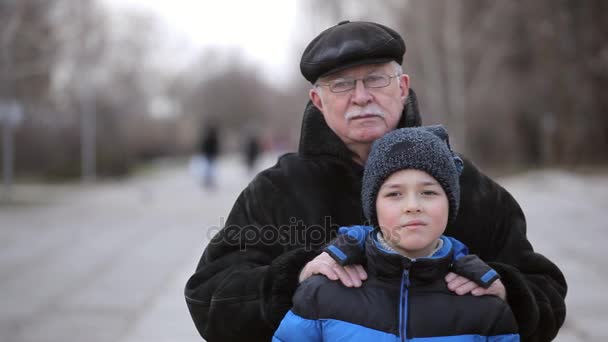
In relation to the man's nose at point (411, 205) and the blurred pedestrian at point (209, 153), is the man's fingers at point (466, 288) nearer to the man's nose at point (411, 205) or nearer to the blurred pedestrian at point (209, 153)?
the man's nose at point (411, 205)

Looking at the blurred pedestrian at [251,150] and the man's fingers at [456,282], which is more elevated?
the man's fingers at [456,282]

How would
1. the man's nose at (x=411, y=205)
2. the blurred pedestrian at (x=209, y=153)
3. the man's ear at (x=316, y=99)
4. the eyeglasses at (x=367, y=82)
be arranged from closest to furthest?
the man's nose at (x=411, y=205)
the eyeglasses at (x=367, y=82)
the man's ear at (x=316, y=99)
the blurred pedestrian at (x=209, y=153)

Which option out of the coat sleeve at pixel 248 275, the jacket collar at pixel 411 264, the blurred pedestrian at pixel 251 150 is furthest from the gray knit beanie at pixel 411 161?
the blurred pedestrian at pixel 251 150

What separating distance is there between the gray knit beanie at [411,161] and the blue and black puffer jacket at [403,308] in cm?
15

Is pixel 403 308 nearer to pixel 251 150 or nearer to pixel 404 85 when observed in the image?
pixel 404 85

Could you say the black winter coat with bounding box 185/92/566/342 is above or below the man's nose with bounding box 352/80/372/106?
below

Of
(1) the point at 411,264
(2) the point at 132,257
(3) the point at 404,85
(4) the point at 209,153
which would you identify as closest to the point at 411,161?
(1) the point at 411,264

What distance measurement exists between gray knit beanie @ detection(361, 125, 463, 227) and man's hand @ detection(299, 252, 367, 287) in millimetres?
163

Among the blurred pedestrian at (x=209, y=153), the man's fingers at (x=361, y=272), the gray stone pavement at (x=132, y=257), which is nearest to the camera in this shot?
the man's fingers at (x=361, y=272)

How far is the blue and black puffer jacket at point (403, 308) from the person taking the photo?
190cm

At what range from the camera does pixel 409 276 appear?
6.34 feet

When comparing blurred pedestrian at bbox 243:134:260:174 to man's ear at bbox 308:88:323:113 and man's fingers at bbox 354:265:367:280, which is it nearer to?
man's ear at bbox 308:88:323:113

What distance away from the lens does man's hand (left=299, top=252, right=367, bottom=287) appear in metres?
1.96

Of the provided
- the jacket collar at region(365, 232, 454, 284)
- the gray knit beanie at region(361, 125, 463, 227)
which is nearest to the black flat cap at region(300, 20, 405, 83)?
the gray knit beanie at region(361, 125, 463, 227)
